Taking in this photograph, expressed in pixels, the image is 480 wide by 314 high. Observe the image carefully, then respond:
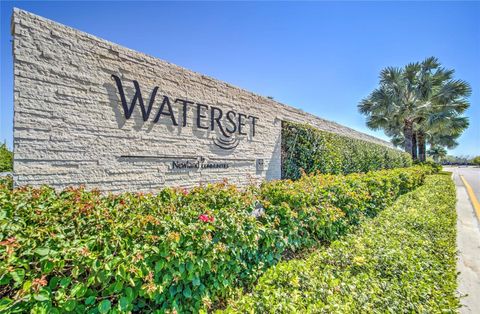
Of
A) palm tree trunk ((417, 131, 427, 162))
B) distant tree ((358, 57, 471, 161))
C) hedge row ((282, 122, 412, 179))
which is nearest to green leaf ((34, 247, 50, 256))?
hedge row ((282, 122, 412, 179))

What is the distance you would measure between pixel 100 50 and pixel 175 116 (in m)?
1.77

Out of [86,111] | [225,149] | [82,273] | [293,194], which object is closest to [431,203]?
[293,194]

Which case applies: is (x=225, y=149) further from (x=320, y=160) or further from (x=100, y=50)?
(x=320, y=160)

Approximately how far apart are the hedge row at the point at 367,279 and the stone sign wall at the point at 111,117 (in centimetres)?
329

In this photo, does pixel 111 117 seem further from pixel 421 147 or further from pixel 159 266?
pixel 421 147

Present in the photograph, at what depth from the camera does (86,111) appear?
385 centimetres

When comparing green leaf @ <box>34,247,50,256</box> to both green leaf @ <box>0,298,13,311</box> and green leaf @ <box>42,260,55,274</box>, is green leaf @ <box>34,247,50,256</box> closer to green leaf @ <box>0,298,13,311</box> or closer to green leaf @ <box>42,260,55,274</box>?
green leaf @ <box>42,260,55,274</box>

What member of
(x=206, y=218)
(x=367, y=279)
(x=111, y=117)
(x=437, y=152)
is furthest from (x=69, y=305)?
(x=437, y=152)

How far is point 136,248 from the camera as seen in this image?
166 cm

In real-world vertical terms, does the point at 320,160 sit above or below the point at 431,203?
above

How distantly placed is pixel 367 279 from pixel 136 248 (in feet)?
7.79

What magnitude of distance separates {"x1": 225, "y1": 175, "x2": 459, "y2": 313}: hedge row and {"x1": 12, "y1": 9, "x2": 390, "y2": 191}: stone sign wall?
3287mm

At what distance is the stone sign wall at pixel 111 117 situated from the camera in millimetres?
3373

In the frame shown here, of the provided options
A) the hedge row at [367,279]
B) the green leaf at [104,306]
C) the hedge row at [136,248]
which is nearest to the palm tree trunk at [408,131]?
the hedge row at [367,279]
